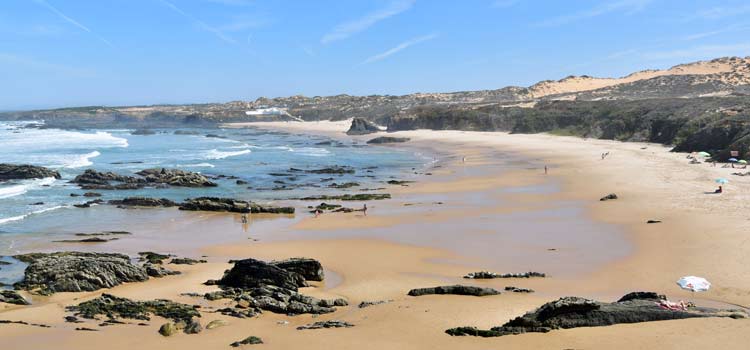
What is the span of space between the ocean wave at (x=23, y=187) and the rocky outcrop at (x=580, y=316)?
30843mm

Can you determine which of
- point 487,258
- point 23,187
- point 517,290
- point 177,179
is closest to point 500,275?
point 517,290

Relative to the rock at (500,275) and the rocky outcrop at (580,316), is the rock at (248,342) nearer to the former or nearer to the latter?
the rocky outcrop at (580,316)

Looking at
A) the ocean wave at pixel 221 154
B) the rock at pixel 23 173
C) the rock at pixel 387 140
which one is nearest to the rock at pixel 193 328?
the rock at pixel 23 173

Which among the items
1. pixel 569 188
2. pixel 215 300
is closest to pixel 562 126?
pixel 569 188

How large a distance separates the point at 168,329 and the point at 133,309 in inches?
70.5

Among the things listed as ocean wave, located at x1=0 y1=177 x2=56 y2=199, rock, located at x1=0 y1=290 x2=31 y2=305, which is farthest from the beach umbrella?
ocean wave, located at x1=0 y1=177 x2=56 y2=199

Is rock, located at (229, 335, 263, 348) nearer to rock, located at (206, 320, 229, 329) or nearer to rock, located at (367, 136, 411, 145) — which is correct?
rock, located at (206, 320, 229, 329)

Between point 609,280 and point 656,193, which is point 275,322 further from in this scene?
point 656,193

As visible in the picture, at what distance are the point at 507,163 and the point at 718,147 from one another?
14294 millimetres

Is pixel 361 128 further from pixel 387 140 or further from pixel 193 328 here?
pixel 193 328

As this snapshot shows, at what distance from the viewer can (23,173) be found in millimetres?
40188

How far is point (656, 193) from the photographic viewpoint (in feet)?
93.4

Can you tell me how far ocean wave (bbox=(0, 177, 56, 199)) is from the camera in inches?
1340

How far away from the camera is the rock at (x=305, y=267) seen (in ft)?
53.3
